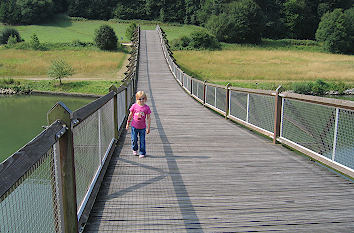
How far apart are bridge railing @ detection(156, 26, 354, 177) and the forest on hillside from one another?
62349 mm

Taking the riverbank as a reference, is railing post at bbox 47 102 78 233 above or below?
above

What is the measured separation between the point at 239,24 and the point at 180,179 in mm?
71110

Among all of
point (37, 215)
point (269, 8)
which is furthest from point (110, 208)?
point (269, 8)

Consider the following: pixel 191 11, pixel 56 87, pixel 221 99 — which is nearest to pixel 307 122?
pixel 221 99

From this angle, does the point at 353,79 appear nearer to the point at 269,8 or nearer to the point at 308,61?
the point at 308,61

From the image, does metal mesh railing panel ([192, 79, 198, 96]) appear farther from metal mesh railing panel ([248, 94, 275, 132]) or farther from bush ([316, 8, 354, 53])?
bush ([316, 8, 354, 53])

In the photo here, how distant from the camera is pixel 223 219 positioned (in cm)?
383

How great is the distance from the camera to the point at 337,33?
67188 mm

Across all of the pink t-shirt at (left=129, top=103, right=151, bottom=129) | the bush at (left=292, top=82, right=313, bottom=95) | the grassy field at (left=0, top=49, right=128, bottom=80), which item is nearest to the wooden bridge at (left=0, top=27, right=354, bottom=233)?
the pink t-shirt at (left=129, top=103, right=151, bottom=129)

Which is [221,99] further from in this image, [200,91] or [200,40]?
[200,40]

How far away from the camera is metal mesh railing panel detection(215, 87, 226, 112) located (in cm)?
1245

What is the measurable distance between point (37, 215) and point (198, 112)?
10152mm

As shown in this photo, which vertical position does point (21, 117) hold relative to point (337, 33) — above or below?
below

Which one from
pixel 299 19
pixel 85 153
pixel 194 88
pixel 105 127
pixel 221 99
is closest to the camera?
pixel 85 153
